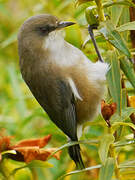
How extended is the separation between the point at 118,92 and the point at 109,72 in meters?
0.08

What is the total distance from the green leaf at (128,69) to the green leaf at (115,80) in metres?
0.03

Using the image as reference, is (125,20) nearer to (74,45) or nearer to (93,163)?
(74,45)

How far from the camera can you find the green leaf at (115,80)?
142cm

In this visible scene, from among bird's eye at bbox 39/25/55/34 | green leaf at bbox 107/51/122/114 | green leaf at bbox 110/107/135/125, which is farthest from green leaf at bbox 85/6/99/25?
bird's eye at bbox 39/25/55/34

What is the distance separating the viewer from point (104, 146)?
54.0 inches

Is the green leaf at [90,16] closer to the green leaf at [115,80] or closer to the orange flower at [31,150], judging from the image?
the green leaf at [115,80]

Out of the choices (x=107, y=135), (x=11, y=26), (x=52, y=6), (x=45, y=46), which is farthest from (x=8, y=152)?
(x=11, y=26)

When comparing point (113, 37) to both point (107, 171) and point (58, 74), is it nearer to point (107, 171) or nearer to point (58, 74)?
point (107, 171)

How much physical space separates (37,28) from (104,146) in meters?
0.73

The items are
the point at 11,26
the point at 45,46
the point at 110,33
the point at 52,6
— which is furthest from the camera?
the point at 11,26

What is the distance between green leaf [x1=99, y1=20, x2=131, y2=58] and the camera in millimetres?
1340

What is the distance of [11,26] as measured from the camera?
10.8 feet

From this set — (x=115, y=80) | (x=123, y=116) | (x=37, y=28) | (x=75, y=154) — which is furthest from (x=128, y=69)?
(x=37, y=28)

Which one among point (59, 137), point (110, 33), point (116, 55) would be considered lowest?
point (59, 137)
